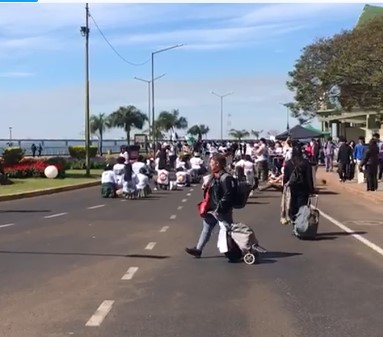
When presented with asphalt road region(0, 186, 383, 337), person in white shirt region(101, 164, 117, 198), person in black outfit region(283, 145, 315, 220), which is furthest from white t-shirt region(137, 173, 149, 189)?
person in black outfit region(283, 145, 315, 220)

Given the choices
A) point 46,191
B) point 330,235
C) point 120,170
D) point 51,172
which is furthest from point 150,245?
point 51,172

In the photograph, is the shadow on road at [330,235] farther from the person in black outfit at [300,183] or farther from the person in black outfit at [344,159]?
the person in black outfit at [344,159]

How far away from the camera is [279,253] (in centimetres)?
1201

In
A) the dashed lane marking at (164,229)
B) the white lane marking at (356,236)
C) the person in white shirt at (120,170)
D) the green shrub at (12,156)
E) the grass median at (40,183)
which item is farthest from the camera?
the green shrub at (12,156)

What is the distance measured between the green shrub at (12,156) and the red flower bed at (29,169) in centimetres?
26

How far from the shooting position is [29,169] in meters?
35.2

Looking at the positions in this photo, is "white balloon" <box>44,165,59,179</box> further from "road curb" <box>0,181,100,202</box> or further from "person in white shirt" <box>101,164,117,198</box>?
"person in white shirt" <box>101,164,117,198</box>

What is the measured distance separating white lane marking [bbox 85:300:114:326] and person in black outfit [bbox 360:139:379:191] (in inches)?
720

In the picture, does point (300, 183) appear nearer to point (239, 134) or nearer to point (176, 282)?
point (176, 282)

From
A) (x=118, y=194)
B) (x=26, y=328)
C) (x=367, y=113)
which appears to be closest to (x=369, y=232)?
(x=26, y=328)

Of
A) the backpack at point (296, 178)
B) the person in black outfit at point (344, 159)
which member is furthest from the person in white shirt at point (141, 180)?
the backpack at point (296, 178)

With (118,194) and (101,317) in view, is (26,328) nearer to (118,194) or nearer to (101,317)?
(101,317)

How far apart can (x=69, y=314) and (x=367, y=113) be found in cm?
4878

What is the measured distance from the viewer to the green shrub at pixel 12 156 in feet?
116
